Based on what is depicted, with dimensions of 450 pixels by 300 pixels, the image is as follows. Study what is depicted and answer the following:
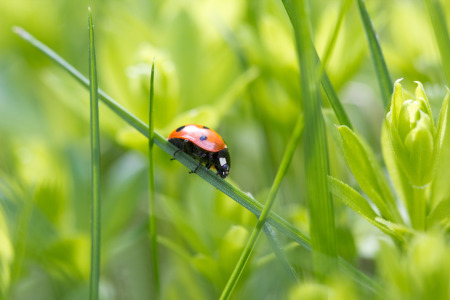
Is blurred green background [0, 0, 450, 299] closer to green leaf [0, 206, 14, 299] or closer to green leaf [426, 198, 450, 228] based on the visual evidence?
green leaf [0, 206, 14, 299]

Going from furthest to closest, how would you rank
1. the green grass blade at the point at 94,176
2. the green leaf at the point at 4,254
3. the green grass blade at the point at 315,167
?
the green leaf at the point at 4,254 < the green grass blade at the point at 94,176 < the green grass blade at the point at 315,167

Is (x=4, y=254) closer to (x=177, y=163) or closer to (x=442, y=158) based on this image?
(x=177, y=163)

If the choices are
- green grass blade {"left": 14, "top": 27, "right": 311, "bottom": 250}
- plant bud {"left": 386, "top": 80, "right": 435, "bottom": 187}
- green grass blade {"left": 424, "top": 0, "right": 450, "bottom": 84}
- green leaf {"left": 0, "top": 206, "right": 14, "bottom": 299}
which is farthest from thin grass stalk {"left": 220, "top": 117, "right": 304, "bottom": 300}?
green leaf {"left": 0, "top": 206, "right": 14, "bottom": 299}

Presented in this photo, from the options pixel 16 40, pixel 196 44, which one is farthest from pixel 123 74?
pixel 16 40

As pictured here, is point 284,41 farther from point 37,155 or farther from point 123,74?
point 37,155

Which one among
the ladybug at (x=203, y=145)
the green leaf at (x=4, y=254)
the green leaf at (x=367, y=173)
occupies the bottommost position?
the green leaf at (x=4, y=254)

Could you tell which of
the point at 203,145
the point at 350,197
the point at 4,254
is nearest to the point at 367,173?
the point at 350,197

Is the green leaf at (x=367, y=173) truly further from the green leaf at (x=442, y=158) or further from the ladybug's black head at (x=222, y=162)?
the ladybug's black head at (x=222, y=162)

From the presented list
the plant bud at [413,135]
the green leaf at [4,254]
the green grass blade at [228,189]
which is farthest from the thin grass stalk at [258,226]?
the green leaf at [4,254]
